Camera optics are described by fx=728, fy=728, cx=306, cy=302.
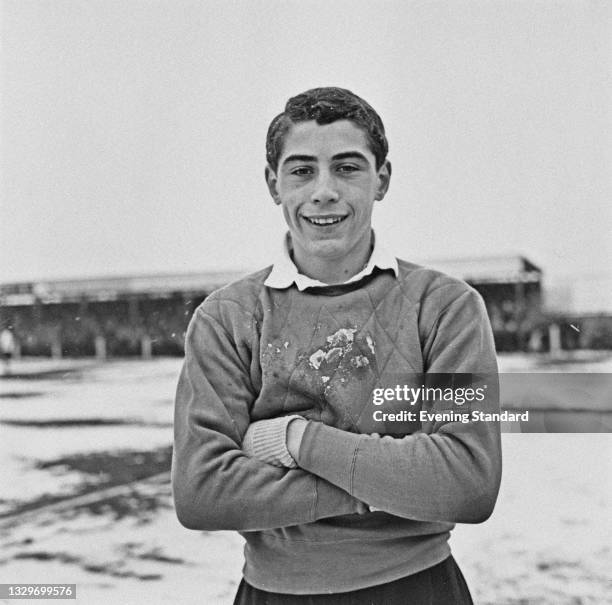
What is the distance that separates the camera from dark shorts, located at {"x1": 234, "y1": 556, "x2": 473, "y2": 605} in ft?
5.03

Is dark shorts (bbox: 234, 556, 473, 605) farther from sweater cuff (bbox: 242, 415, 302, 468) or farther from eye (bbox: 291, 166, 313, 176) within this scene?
eye (bbox: 291, 166, 313, 176)

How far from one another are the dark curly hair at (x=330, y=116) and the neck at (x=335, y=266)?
21 centimetres

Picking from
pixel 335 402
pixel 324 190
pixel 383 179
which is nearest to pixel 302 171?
pixel 324 190

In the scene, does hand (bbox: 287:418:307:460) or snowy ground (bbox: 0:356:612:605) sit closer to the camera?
hand (bbox: 287:418:307:460)

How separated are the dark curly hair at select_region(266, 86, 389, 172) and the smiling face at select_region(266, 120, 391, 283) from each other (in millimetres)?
16

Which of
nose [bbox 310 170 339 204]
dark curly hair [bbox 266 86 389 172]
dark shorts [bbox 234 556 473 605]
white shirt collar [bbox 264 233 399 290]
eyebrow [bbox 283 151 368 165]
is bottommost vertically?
dark shorts [bbox 234 556 473 605]

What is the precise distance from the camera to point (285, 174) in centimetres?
163

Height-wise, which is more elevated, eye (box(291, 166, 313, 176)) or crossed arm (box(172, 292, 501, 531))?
eye (box(291, 166, 313, 176))

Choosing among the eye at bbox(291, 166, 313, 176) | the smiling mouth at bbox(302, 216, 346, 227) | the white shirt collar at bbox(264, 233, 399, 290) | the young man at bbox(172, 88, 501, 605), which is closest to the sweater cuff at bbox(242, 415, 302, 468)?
the young man at bbox(172, 88, 501, 605)

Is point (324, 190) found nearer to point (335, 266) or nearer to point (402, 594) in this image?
point (335, 266)

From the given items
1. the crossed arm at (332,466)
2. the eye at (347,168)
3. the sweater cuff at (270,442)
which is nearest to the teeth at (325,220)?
the eye at (347,168)

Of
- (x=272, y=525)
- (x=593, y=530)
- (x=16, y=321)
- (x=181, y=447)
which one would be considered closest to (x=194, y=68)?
(x=16, y=321)

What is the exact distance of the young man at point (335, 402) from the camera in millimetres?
1438

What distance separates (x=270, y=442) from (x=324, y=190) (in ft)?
1.79
